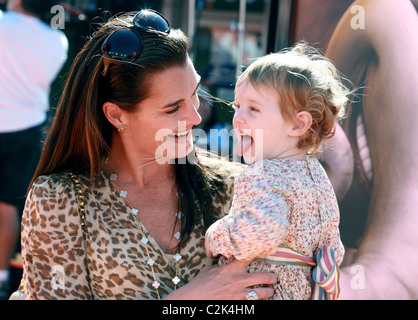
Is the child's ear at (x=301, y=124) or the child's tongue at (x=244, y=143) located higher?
the child's ear at (x=301, y=124)

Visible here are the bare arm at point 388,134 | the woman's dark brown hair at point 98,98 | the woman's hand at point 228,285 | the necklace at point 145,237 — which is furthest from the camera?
the bare arm at point 388,134

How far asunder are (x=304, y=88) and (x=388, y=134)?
0.65 metres

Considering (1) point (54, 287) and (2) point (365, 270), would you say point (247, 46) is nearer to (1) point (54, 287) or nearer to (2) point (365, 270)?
(2) point (365, 270)

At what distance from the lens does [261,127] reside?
5.80 feet

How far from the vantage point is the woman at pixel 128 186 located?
71.1 inches

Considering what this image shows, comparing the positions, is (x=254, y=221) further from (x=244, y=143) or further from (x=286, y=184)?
(x=244, y=143)

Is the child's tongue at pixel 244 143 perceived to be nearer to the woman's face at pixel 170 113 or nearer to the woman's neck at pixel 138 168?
the woman's face at pixel 170 113

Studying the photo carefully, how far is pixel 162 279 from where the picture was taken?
72.7 inches

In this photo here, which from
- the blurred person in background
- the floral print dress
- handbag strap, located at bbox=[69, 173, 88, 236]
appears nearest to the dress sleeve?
the floral print dress

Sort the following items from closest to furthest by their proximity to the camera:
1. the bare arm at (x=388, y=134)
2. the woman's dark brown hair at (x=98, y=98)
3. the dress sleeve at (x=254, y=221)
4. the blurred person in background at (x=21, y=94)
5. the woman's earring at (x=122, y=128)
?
the dress sleeve at (x=254, y=221)
the woman's dark brown hair at (x=98, y=98)
the woman's earring at (x=122, y=128)
the bare arm at (x=388, y=134)
the blurred person in background at (x=21, y=94)

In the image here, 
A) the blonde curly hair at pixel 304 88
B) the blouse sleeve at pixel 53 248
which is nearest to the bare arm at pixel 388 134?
the blonde curly hair at pixel 304 88

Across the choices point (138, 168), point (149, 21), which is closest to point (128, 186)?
point (138, 168)

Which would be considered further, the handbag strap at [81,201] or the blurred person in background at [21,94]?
the blurred person in background at [21,94]

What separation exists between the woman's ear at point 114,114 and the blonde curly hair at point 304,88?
48cm
